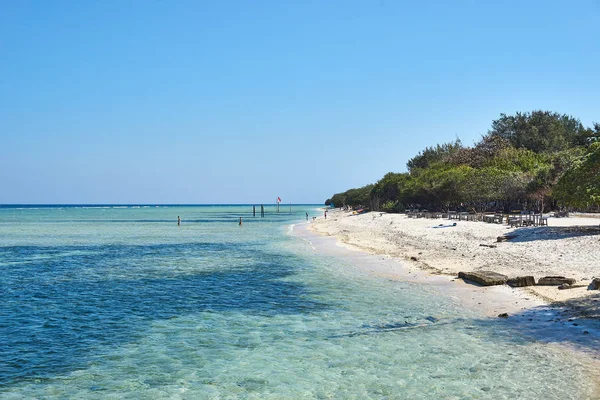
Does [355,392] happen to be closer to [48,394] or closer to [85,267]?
[48,394]

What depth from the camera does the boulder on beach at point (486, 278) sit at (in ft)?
62.3

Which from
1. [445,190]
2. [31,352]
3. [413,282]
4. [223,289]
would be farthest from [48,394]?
[445,190]

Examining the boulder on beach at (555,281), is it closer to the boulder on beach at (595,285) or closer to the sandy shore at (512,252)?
the sandy shore at (512,252)

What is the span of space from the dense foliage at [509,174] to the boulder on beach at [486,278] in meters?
8.07

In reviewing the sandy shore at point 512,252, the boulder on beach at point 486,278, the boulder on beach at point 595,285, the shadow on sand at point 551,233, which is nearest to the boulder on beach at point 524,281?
the sandy shore at point 512,252

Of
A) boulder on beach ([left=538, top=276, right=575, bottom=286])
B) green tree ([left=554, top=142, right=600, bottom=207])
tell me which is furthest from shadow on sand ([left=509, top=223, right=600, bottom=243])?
boulder on beach ([left=538, top=276, right=575, bottom=286])

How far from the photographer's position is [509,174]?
6362 cm

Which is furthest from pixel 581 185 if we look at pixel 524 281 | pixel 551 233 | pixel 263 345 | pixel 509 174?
pixel 509 174

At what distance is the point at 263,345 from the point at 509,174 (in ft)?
191

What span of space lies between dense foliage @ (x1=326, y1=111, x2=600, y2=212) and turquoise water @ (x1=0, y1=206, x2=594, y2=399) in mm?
14329

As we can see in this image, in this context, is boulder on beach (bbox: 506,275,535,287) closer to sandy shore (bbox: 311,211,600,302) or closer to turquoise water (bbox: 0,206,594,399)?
sandy shore (bbox: 311,211,600,302)

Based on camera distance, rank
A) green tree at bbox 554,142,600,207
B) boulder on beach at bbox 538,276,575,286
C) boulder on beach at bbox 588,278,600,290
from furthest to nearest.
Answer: green tree at bbox 554,142,600,207 → boulder on beach at bbox 538,276,575,286 → boulder on beach at bbox 588,278,600,290

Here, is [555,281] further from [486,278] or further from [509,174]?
[509,174]

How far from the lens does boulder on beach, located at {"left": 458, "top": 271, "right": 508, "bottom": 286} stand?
62.3 ft
